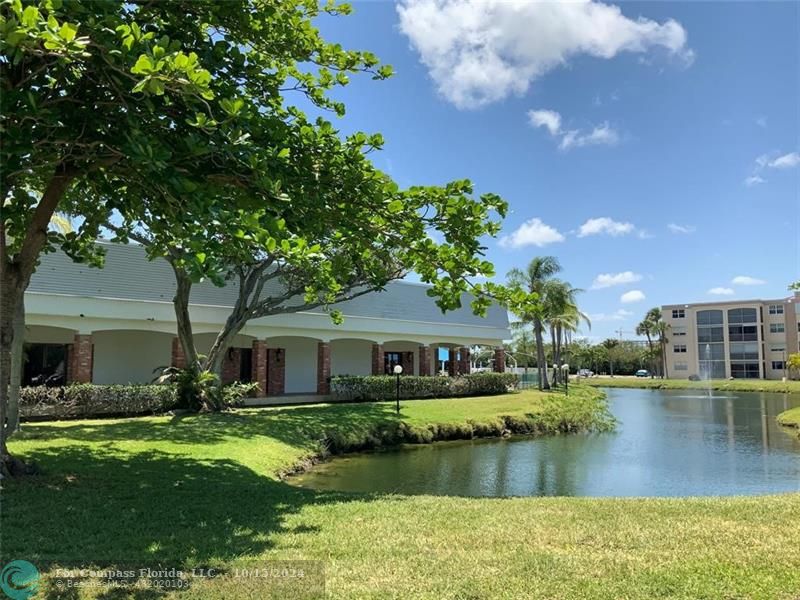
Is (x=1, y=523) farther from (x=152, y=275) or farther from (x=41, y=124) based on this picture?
(x=152, y=275)

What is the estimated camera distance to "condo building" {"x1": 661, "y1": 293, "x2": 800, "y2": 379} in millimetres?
67875

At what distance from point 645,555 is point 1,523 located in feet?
19.1

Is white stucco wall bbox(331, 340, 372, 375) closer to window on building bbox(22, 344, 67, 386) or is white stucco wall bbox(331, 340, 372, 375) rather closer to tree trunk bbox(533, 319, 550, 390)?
window on building bbox(22, 344, 67, 386)

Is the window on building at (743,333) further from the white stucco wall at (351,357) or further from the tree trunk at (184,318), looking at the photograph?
the tree trunk at (184,318)

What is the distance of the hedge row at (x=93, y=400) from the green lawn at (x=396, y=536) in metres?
7.09

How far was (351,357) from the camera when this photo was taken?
29516 mm

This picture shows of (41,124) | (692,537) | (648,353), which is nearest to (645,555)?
(692,537)

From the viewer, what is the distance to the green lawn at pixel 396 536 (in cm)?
417

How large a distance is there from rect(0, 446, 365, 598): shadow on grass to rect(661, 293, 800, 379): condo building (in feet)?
240

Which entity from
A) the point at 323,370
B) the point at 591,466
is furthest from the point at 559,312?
the point at 591,466

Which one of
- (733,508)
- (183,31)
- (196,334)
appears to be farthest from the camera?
(196,334)

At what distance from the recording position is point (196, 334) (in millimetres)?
23344

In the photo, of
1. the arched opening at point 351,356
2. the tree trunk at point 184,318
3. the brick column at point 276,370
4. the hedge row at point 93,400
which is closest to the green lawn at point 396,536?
the hedge row at point 93,400

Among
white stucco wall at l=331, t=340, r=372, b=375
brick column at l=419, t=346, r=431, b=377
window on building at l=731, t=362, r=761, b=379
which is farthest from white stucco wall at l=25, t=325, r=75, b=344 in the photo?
window on building at l=731, t=362, r=761, b=379
